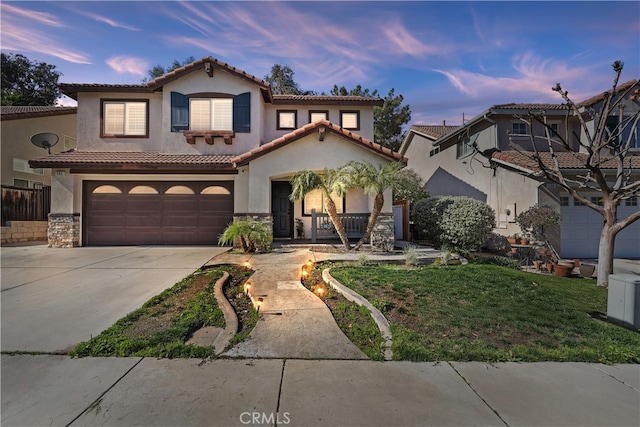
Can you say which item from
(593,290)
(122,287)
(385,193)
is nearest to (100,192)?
(122,287)

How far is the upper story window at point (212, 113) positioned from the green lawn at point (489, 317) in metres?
9.48

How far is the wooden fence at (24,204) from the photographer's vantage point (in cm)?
1297

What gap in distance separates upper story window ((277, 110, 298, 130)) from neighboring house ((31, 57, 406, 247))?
0.05 meters

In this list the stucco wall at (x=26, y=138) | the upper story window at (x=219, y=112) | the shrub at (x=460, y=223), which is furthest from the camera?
the stucco wall at (x=26, y=138)

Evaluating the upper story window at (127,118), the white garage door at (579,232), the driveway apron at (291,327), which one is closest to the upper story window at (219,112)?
the upper story window at (127,118)

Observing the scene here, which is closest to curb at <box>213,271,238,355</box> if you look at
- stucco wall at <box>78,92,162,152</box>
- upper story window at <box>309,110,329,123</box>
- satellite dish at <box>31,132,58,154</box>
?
stucco wall at <box>78,92,162,152</box>

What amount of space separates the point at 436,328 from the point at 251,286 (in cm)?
376

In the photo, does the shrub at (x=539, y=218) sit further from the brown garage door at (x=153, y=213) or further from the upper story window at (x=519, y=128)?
the brown garage door at (x=153, y=213)

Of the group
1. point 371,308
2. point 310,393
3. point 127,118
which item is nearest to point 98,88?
point 127,118

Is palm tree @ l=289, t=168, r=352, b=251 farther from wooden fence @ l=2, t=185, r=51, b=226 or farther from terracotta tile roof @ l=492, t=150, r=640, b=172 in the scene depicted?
wooden fence @ l=2, t=185, r=51, b=226

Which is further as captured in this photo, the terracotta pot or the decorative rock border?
the terracotta pot

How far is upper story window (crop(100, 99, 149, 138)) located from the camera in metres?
13.5

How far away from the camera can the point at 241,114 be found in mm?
13367

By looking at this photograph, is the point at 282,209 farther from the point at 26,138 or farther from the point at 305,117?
the point at 26,138
